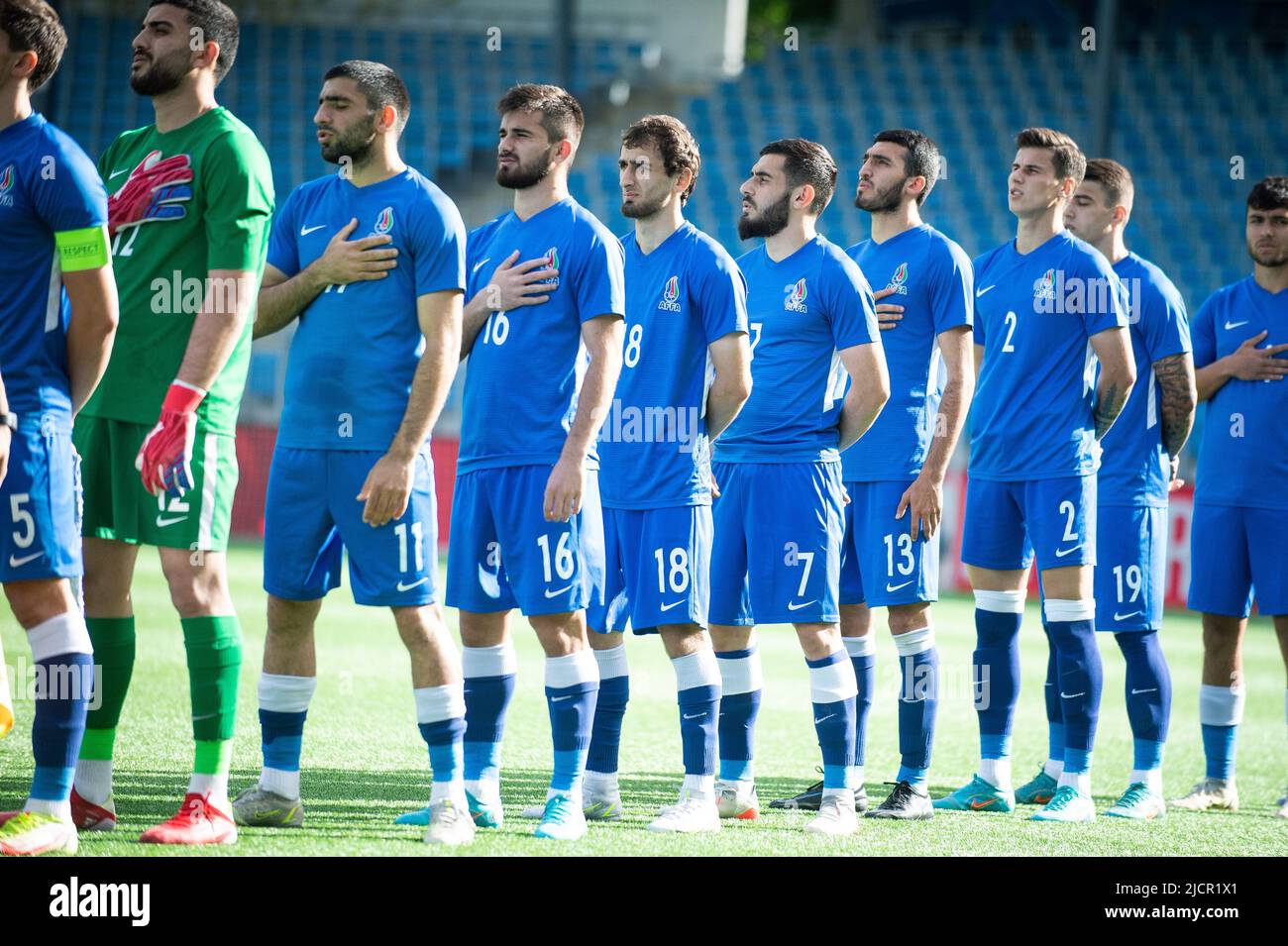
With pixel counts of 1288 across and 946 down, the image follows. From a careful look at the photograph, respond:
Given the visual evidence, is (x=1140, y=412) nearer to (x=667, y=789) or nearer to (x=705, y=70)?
(x=667, y=789)

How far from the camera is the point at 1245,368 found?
6637 mm

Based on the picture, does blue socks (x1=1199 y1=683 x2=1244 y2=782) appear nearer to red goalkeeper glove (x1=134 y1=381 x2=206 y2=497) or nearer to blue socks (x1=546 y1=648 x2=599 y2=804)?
blue socks (x1=546 y1=648 x2=599 y2=804)

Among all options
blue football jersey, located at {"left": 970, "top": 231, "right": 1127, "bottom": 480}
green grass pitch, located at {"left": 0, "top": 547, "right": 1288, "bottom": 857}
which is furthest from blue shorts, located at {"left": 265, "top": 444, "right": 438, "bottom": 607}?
blue football jersey, located at {"left": 970, "top": 231, "right": 1127, "bottom": 480}

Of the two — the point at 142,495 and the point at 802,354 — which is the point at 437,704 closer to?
the point at 142,495

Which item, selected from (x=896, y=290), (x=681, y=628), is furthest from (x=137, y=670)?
(x=896, y=290)

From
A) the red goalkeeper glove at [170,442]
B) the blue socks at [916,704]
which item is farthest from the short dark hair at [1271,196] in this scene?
the red goalkeeper glove at [170,442]

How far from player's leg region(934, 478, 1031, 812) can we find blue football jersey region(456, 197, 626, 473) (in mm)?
1990

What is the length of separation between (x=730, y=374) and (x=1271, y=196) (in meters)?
2.87

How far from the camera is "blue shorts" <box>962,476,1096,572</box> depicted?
19.5 ft

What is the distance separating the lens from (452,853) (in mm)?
4285

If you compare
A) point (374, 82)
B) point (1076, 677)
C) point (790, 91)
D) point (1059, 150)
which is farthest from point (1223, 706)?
point (790, 91)

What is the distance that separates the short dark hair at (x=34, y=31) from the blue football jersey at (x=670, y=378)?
2128 millimetres

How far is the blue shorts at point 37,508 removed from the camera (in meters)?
4.02

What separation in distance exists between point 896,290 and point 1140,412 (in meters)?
1.25
